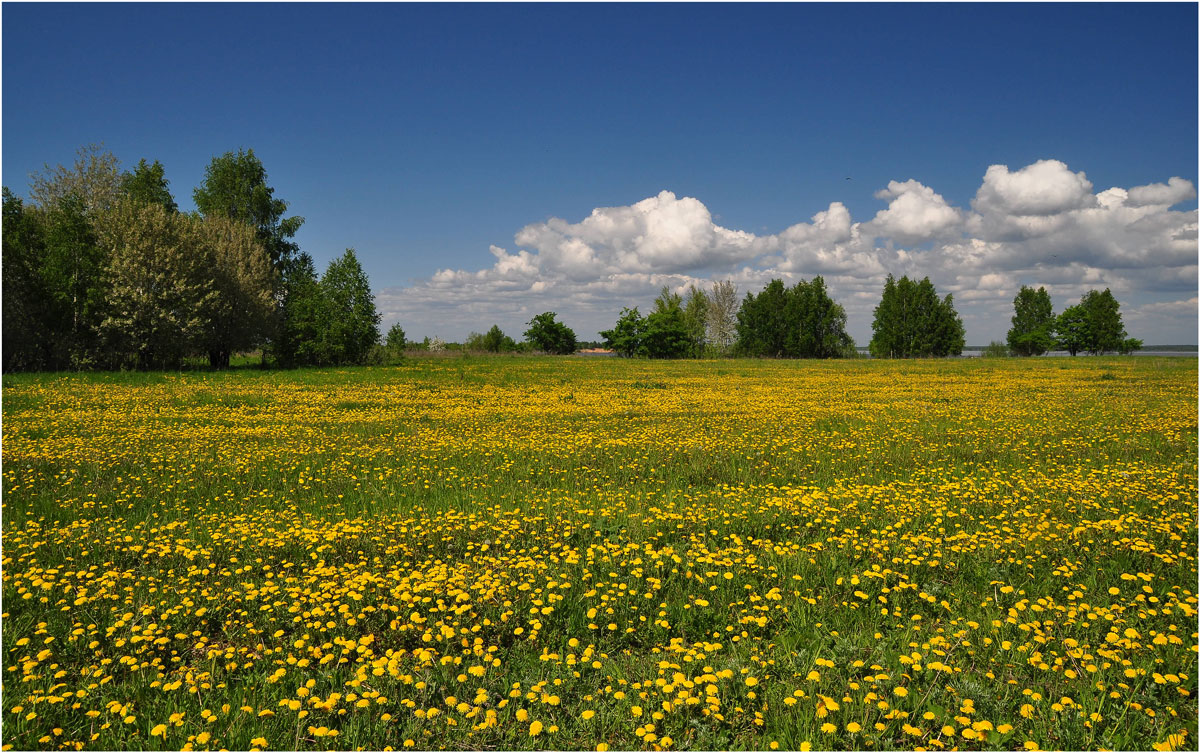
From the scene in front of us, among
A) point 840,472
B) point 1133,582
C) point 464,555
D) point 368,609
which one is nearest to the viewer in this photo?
point 368,609

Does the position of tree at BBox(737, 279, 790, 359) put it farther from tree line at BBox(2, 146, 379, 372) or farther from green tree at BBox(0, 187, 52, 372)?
green tree at BBox(0, 187, 52, 372)

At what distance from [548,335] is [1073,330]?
6962 cm

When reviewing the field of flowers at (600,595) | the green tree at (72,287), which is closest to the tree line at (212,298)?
the green tree at (72,287)

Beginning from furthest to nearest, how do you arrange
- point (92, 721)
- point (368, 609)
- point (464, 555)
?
point (464, 555) → point (368, 609) → point (92, 721)

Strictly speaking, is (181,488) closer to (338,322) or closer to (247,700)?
(247,700)

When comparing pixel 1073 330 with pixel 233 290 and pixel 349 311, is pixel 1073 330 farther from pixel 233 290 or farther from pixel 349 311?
pixel 233 290

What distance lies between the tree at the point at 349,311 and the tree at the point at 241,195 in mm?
4946

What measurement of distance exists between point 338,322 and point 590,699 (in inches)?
1847

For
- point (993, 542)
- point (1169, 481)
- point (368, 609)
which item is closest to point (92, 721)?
point (368, 609)

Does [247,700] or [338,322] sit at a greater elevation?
[338,322]

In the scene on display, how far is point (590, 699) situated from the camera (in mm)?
3967

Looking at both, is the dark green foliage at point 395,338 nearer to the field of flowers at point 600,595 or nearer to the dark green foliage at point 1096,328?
the field of flowers at point 600,595

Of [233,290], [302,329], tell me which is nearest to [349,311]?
[302,329]

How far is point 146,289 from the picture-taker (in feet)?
113
